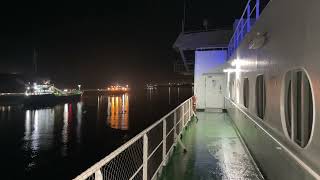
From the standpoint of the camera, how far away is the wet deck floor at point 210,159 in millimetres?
5895

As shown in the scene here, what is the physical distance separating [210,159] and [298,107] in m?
3.80

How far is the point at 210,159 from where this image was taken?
7.07 meters

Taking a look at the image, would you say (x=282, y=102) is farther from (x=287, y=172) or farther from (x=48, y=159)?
(x=48, y=159)

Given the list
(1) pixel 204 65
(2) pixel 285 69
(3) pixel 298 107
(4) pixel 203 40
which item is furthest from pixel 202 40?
(3) pixel 298 107

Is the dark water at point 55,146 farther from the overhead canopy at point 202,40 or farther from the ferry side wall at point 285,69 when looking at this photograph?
the ferry side wall at point 285,69

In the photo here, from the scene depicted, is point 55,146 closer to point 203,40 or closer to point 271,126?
point 203,40

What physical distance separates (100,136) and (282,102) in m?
13.6

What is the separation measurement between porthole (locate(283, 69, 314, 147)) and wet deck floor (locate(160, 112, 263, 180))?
2.27 m

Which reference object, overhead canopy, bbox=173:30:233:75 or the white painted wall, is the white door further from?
overhead canopy, bbox=173:30:233:75

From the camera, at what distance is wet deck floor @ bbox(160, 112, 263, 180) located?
589cm

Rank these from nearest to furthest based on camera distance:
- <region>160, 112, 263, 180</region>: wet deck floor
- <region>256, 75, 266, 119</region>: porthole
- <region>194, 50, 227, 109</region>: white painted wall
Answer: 1. <region>160, 112, 263, 180</region>: wet deck floor
2. <region>256, 75, 266, 119</region>: porthole
3. <region>194, 50, 227, 109</region>: white painted wall

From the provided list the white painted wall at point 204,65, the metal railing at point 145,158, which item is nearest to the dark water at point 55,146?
the metal railing at point 145,158

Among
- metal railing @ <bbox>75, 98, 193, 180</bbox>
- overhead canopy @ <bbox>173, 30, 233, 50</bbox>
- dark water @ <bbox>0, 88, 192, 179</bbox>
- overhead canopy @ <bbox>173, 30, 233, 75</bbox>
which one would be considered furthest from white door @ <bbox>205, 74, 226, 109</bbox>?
metal railing @ <bbox>75, 98, 193, 180</bbox>

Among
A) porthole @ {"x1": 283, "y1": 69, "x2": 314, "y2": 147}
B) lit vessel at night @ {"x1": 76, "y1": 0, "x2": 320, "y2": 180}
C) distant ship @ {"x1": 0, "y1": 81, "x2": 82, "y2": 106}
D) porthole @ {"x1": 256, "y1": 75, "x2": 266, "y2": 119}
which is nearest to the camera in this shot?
lit vessel at night @ {"x1": 76, "y1": 0, "x2": 320, "y2": 180}
